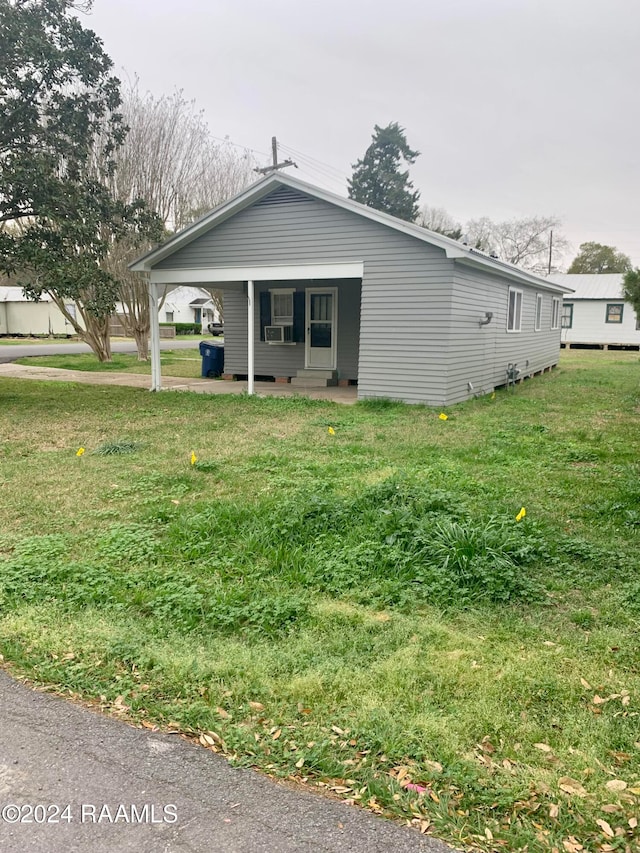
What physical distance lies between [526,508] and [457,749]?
301cm

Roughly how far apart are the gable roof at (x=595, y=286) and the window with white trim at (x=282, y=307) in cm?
1999

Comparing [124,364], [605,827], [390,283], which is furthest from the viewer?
[124,364]

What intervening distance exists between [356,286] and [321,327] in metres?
1.26

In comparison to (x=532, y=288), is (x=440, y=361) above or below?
below

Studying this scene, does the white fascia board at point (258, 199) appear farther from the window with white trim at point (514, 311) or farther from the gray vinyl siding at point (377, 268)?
the window with white trim at point (514, 311)

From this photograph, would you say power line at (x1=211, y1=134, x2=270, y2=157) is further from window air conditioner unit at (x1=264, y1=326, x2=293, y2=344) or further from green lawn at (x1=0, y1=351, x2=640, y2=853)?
green lawn at (x1=0, y1=351, x2=640, y2=853)

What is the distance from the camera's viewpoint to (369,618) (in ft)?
10.9

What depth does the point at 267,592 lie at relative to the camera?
3592 millimetres

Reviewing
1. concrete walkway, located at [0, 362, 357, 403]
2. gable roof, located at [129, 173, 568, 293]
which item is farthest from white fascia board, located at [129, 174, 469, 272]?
concrete walkway, located at [0, 362, 357, 403]

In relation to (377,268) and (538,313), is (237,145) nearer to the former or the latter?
(538,313)

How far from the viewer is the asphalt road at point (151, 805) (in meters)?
1.92

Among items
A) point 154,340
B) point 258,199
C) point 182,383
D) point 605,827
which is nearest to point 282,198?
point 258,199

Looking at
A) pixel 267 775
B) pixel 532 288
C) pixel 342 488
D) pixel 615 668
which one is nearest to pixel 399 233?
pixel 342 488

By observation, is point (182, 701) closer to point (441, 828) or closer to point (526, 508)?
point (441, 828)
